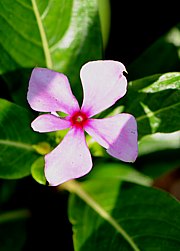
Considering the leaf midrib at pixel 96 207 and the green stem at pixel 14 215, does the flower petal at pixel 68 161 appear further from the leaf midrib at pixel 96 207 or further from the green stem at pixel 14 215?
the green stem at pixel 14 215

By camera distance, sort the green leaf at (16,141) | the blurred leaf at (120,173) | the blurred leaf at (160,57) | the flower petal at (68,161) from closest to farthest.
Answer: the flower petal at (68,161), the green leaf at (16,141), the blurred leaf at (160,57), the blurred leaf at (120,173)

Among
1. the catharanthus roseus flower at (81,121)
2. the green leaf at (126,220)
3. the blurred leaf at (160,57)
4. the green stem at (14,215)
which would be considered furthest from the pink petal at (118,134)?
the green stem at (14,215)

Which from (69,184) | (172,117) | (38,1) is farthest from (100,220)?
(38,1)

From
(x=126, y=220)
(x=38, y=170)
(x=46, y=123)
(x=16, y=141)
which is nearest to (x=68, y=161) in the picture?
(x=46, y=123)

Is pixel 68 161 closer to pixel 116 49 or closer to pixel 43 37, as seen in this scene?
pixel 43 37

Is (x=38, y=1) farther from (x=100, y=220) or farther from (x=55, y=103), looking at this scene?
(x=100, y=220)

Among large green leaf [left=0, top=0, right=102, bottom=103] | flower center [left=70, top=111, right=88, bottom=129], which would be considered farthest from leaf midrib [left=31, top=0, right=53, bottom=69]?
flower center [left=70, top=111, right=88, bottom=129]

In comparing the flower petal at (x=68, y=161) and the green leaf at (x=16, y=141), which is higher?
the flower petal at (x=68, y=161)

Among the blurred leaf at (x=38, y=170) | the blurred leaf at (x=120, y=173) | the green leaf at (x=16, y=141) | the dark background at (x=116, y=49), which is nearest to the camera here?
the blurred leaf at (x=38, y=170)
